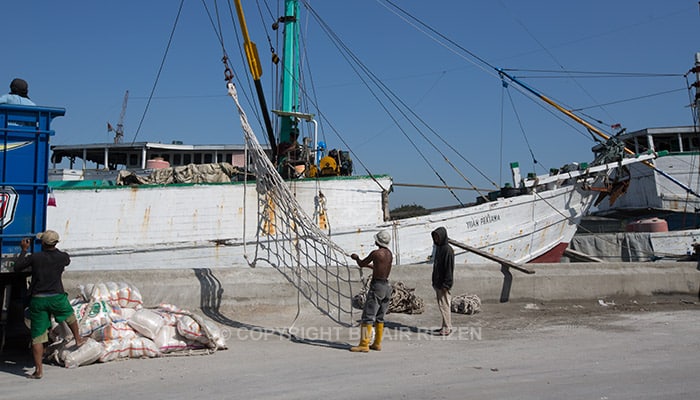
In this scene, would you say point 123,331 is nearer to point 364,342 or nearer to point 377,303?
point 364,342

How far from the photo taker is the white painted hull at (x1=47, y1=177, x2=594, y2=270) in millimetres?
11266

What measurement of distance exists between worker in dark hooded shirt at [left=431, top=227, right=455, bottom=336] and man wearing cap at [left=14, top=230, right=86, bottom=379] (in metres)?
3.93

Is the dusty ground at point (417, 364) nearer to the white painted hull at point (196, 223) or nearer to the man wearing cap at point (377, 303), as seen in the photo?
the man wearing cap at point (377, 303)

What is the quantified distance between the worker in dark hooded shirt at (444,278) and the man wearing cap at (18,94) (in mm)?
4784

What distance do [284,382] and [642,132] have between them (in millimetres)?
26300

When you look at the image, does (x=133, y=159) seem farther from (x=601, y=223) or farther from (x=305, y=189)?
(x=601, y=223)

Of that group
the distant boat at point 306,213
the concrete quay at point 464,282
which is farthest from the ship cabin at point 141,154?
the concrete quay at point 464,282

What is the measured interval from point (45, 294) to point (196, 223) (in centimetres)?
726

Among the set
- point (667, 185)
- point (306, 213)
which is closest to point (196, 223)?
point (306, 213)

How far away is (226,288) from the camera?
278 inches

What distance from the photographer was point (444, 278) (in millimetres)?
6262

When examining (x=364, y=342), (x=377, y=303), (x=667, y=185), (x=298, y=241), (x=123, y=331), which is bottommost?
(x=364, y=342)

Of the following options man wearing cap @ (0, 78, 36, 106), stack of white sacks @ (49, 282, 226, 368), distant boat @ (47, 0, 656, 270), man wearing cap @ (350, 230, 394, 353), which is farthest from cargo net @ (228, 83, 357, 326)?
distant boat @ (47, 0, 656, 270)

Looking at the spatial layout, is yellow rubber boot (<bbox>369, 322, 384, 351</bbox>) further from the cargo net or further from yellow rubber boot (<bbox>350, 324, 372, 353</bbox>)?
the cargo net
